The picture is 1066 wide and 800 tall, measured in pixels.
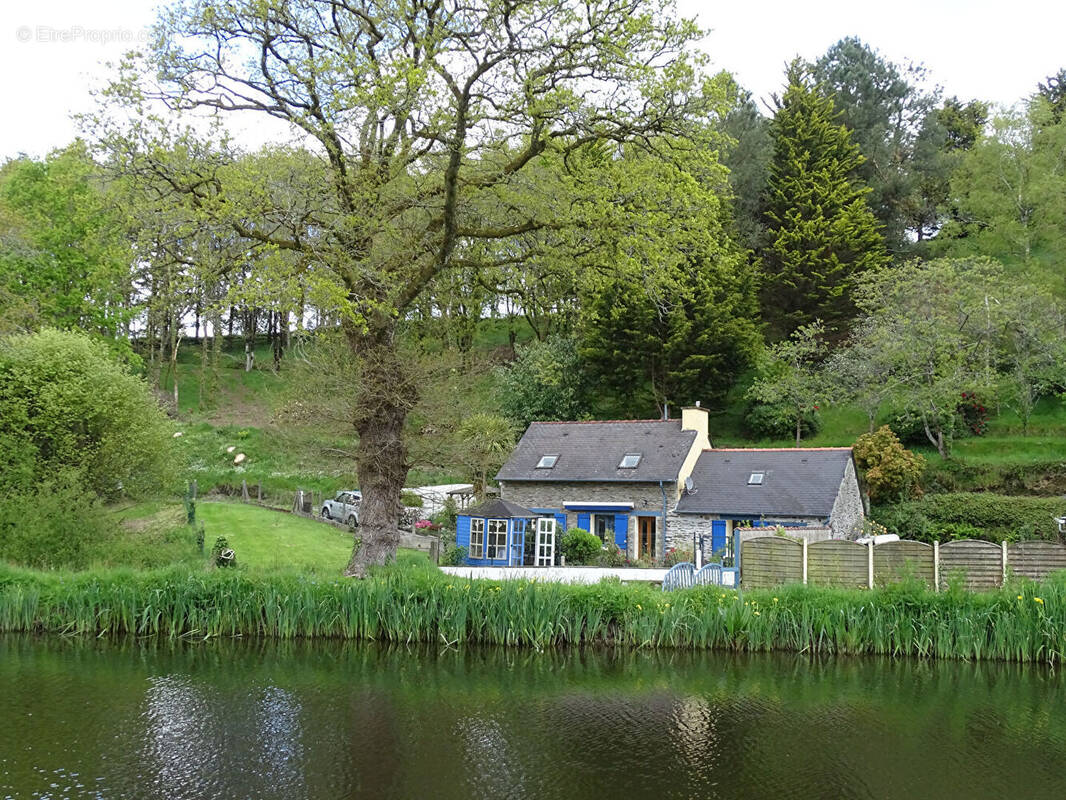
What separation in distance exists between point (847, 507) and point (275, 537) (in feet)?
58.2

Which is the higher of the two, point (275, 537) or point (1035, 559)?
point (1035, 559)

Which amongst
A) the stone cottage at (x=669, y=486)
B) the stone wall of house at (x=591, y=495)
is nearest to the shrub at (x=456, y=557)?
the stone cottage at (x=669, y=486)

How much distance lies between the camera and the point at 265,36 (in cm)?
1627

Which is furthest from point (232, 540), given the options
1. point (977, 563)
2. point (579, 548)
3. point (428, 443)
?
point (977, 563)

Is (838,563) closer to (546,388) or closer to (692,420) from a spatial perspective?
(692,420)

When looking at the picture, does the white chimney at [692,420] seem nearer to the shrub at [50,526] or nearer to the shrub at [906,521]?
the shrub at [906,521]

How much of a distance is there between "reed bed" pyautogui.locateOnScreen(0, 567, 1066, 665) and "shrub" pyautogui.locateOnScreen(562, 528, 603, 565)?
9009mm

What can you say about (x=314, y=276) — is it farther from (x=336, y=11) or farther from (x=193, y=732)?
(x=193, y=732)

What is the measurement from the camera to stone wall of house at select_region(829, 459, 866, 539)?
2538cm

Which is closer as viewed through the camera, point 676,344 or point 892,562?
point 892,562

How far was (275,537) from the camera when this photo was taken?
25.8m

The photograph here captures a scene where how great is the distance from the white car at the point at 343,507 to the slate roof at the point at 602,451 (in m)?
5.94

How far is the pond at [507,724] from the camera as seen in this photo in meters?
8.76

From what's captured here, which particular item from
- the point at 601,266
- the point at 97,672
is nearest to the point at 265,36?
the point at 601,266
